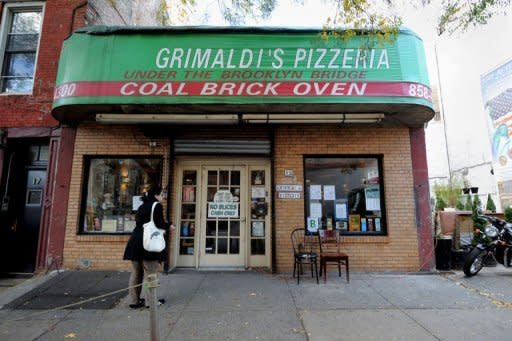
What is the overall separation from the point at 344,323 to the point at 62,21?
8.79 meters

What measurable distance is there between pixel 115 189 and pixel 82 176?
0.75 metres

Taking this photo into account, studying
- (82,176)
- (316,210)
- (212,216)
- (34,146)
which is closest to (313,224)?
(316,210)

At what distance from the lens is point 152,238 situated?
14.5 feet

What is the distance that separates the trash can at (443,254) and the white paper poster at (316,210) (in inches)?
107

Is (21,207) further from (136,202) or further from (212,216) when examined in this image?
(212,216)

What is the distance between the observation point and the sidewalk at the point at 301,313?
3.71 metres

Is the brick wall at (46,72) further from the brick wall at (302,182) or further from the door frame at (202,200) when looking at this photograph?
the door frame at (202,200)

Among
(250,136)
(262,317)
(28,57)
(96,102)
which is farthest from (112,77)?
(262,317)

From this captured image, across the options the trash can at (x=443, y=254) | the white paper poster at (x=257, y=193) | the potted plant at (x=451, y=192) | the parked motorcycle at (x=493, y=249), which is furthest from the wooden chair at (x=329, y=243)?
the potted plant at (x=451, y=192)

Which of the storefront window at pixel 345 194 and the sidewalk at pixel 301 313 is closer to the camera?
the sidewalk at pixel 301 313

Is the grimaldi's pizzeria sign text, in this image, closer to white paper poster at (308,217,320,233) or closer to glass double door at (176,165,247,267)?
glass double door at (176,165,247,267)

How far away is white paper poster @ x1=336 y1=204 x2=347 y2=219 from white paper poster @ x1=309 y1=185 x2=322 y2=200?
1.58 feet

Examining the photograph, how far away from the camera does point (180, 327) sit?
3.89 meters

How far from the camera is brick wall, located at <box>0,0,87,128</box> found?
268 inches
